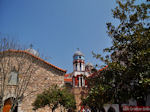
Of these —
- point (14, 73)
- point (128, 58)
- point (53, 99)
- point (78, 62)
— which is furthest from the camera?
point (78, 62)

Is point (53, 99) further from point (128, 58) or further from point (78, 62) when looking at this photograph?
point (78, 62)

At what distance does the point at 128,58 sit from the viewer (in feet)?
24.2

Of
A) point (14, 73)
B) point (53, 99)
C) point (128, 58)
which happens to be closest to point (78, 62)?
point (14, 73)

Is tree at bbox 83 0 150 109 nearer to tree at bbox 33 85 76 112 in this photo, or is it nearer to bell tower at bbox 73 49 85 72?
tree at bbox 33 85 76 112

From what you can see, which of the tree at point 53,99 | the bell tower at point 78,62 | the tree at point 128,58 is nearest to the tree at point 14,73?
the tree at point 53,99

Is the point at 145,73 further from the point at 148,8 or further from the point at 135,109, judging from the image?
the point at 148,8

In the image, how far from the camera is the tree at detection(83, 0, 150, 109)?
6.37 metres

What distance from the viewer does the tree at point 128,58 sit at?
637 cm

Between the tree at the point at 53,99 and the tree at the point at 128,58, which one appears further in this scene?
the tree at the point at 53,99

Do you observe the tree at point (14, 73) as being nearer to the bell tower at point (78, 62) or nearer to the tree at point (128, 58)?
the tree at point (128, 58)

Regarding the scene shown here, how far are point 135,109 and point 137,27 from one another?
14.9ft

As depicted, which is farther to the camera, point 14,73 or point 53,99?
point 14,73

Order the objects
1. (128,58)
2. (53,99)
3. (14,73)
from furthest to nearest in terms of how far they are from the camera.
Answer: (14,73)
(53,99)
(128,58)

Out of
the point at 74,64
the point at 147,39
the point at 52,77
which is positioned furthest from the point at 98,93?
the point at 74,64
